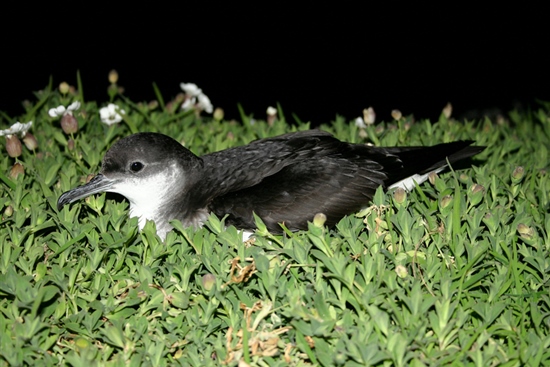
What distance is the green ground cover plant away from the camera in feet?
8.75

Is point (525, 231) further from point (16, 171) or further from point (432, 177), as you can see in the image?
point (16, 171)

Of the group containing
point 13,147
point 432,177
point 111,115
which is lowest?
point 432,177

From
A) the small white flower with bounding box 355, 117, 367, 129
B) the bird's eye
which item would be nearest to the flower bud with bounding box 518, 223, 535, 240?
the small white flower with bounding box 355, 117, 367, 129

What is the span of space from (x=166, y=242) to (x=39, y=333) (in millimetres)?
754

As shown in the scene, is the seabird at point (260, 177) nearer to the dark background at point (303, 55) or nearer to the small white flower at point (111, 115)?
the small white flower at point (111, 115)

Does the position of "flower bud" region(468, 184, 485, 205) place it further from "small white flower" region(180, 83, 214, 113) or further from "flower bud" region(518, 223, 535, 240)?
"small white flower" region(180, 83, 214, 113)

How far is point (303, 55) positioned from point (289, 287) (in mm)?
8479

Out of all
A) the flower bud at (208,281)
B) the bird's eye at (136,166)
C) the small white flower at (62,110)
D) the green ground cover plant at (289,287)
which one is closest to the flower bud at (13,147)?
the green ground cover plant at (289,287)

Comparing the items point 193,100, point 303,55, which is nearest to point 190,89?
point 193,100

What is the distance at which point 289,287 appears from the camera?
2955 mm

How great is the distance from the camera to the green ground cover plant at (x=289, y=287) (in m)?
2.67

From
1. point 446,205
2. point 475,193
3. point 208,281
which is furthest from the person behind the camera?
point 475,193

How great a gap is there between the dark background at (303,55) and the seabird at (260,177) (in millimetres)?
5559

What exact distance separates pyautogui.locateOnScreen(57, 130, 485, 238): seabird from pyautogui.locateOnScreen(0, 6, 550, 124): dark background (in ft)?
18.2
